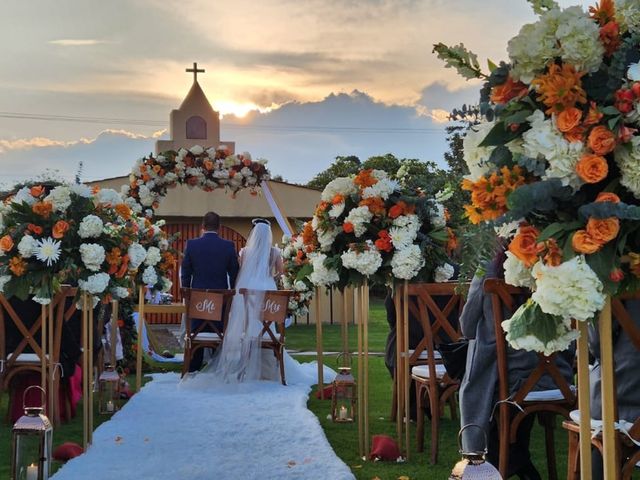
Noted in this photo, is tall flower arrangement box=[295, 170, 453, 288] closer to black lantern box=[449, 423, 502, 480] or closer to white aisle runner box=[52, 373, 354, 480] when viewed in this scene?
white aisle runner box=[52, 373, 354, 480]

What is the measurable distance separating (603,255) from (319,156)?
3679cm

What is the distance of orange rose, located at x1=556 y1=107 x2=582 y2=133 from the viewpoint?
8.34ft

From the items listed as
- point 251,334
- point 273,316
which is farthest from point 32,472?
point 251,334

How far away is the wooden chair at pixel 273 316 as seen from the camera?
31.8 ft

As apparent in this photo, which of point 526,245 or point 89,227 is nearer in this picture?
point 526,245

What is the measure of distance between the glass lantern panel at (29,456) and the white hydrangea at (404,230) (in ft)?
8.22

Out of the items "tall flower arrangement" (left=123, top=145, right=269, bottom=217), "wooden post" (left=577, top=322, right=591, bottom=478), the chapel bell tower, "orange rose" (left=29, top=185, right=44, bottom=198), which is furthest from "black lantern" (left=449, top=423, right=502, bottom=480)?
the chapel bell tower

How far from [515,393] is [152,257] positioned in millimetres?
5167

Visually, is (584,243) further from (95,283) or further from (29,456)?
(95,283)

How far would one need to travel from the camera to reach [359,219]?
5.59 m

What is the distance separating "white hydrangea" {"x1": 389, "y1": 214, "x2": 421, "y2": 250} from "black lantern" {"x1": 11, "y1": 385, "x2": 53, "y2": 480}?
96.5 inches

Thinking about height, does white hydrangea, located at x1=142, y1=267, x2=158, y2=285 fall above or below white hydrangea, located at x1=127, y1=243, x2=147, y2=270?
below

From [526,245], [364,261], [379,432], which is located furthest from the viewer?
[379,432]

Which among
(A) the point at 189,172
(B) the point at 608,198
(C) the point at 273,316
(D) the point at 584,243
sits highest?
(A) the point at 189,172
